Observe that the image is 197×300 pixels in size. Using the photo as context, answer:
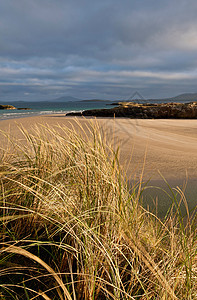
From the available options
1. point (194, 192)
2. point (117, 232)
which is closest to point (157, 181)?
point (194, 192)

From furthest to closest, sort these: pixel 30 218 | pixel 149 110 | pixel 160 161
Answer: pixel 149 110, pixel 160 161, pixel 30 218

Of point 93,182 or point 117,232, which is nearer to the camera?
point 117,232

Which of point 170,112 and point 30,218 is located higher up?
point 170,112

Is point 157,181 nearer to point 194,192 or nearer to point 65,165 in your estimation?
point 194,192

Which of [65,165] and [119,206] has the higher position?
[65,165]

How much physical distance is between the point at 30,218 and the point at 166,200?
1.48 metres

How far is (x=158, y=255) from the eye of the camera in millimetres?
1209

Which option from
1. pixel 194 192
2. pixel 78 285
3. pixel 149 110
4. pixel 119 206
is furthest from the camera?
pixel 149 110

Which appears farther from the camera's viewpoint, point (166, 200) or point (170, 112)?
point (170, 112)

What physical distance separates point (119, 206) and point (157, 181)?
5.94 ft

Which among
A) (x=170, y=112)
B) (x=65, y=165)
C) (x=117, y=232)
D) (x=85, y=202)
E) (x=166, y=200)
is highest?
(x=170, y=112)

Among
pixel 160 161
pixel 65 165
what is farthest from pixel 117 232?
pixel 160 161

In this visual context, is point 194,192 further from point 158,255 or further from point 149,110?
point 149,110

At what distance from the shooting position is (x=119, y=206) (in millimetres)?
1130
